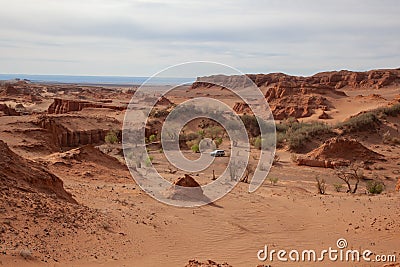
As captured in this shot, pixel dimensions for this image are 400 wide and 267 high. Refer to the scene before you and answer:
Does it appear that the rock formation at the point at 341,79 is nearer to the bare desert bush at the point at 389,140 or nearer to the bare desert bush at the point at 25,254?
the bare desert bush at the point at 389,140

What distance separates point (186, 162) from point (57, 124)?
10.9 meters

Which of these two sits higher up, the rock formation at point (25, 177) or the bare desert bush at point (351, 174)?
the rock formation at point (25, 177)

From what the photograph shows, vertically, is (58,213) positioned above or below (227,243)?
above

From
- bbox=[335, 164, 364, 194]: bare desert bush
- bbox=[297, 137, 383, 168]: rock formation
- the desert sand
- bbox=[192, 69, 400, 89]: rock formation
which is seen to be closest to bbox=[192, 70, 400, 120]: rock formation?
bbox=[192, 69, 400, 89]: rock formation

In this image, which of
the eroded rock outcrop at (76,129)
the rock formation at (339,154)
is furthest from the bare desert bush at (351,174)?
the eroded rock outcrop at (76,129)

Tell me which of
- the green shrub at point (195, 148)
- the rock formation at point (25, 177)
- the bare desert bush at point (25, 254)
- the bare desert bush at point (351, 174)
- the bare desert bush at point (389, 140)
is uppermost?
the rock formation at point (25, 177)

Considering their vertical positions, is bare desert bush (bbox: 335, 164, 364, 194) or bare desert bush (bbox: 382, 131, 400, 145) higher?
bare desert bush (bbox: 382, 131, 400, 145)

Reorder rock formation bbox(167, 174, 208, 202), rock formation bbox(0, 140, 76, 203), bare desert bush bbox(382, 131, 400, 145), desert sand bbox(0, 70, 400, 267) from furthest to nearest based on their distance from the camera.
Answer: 1. bare desert bush bbox(382, 131, 400, 145)
2. rock formation bbox(167, 174, 208, 202)
3. rock formation bbox(0, 140, 76, 203)
4. desert sand bbox(0, 70, 400, 267)

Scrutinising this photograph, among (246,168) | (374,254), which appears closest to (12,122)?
(246,168)

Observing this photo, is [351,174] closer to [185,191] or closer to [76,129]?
[185,191]

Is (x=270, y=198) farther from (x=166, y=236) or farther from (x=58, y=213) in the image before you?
(x=58, y=213)

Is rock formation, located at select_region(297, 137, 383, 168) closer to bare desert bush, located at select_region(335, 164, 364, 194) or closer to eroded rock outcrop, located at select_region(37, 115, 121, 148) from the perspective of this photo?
bare desert bush, located at select_region(335, 164, 364, 194)

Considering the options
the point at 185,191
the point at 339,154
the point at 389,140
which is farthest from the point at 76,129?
the point at 389,140

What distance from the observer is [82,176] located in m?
16.4
